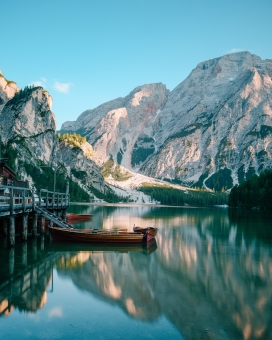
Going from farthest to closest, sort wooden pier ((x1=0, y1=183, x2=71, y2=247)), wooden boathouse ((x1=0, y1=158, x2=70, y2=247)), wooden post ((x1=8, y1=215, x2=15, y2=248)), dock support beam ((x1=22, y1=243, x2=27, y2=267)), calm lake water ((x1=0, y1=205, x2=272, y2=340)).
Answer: wooden post ((x1=8, y1=215, x2=15, y2=248))
wooden boathouse ((x1=0, y1=158, x2=70, y2=247))
wooden pier ((x1=0, y1=183, x2=71, y2=247))
dock support beam ((x1=22, y1=243, x2=27, y2=267))
calm lake water ((x1=0, y1=205, x2=272, y2=340))

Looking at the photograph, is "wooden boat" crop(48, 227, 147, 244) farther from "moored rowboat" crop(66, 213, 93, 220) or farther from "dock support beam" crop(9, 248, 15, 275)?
"moored rowboat" crop(66, 213, 93, 220)

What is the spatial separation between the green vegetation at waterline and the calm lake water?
11069 cm

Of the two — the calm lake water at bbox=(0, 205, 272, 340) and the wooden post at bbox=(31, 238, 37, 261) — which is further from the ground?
the wooden post at bbox=(31, 238, 37, 261)

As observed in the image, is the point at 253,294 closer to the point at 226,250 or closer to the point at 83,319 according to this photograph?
the point at 83,319

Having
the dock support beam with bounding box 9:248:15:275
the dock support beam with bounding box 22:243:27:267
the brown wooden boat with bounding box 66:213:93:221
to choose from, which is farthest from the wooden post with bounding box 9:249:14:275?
the brown wooden boat with bounding box 66:213:93:221

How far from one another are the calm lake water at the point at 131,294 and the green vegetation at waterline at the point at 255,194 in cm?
11069

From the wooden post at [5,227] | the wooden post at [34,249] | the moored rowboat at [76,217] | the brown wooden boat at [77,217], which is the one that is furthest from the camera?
the moored rowboat at [76,217]

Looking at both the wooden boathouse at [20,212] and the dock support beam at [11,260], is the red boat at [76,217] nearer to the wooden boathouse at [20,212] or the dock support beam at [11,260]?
the wooden boathouse at [20,212]

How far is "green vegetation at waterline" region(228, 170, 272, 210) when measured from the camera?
459 ft

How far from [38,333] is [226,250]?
3020 cm

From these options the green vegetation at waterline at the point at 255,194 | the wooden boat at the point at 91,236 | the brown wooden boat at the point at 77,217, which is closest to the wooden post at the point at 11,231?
the wooden boat at the point at 91,236

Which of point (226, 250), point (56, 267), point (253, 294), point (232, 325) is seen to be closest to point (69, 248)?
point (56, 267)

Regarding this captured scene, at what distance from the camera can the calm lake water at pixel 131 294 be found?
1586cm

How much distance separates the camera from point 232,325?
16562 millimetres
